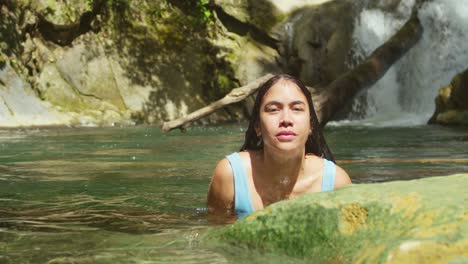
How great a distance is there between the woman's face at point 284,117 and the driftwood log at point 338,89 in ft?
7.61

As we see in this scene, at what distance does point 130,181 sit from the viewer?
21.0 ft

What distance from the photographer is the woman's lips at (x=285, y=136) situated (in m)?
3.82

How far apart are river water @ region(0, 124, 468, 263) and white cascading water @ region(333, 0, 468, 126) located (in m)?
5.51

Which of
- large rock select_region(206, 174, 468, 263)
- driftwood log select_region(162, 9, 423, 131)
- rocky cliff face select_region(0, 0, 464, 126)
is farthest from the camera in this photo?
rocky cliff face select_region(0, 0, 464, 126)

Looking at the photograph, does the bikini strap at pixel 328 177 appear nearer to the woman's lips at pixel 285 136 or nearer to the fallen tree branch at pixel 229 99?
the woman's lips at pixel 285 136

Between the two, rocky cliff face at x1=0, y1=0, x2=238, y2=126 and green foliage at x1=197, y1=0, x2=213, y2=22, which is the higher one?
green foliage at x1=197, y1=0, x2=213, y2=22

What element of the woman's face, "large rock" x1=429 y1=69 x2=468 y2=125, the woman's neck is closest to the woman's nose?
the woman's face

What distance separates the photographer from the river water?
10.4 ft

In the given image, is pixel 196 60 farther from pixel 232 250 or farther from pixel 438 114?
pixel 232 250

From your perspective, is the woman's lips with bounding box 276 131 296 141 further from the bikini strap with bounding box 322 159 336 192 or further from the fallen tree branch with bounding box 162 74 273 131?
the fallen tree branch with bounding box 162 74 273 131

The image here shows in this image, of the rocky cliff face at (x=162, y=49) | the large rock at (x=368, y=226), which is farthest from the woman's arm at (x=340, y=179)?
the rocky cliff face at (x=162, y=49)

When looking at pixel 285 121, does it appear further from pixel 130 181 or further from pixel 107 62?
pixel 107 62

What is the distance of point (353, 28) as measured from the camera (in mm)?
20109

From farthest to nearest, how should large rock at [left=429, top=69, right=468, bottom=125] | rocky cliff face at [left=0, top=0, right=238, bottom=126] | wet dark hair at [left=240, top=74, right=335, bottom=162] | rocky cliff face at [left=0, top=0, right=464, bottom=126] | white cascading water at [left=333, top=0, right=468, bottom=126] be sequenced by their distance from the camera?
white cascading water at [left=333, top=0, right=468, bottom=126], rocky cliff face at [left=0, top=0, right=464, bottom=126], rocky cliff face at [left=0, top=0, right=238, bottom=126], large rock at [left=429, top=69, right=468, bottom=125], wet dark hair at [left=240, top=74, right=335, bottom=162]
